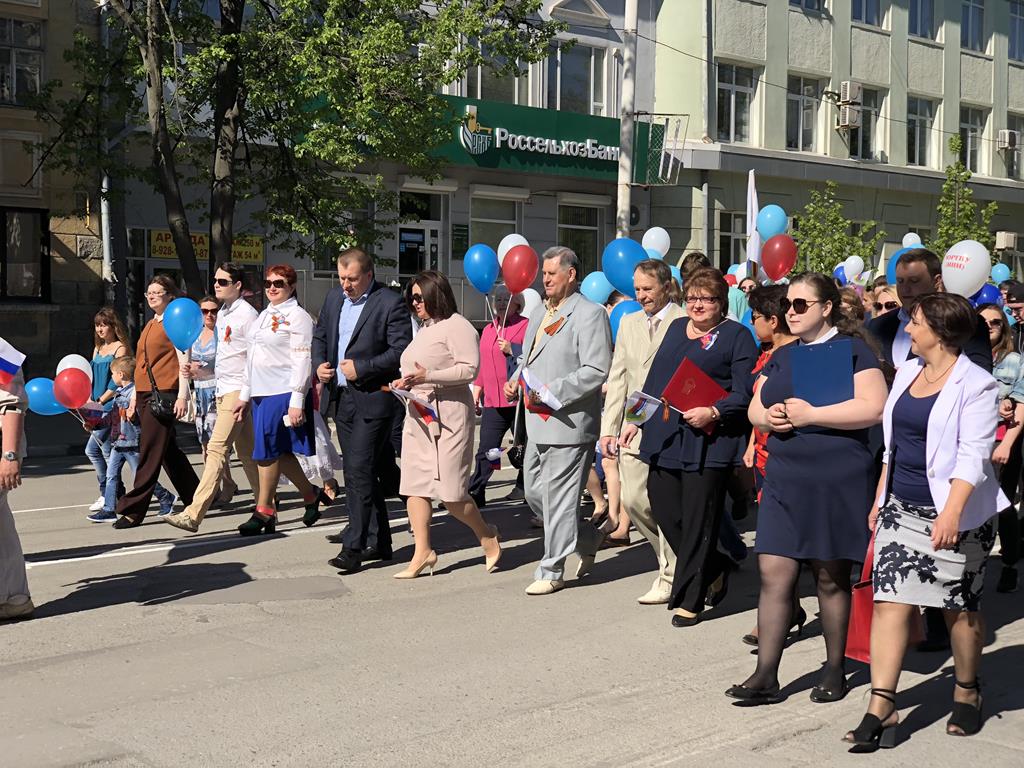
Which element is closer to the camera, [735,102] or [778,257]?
[778,257]

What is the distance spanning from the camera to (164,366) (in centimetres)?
1045

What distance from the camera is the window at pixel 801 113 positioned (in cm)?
3406

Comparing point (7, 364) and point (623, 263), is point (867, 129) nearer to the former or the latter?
point (623, 263)

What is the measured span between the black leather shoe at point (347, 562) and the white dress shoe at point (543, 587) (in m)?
1.21

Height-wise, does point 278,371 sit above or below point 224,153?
below

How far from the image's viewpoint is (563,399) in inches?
303

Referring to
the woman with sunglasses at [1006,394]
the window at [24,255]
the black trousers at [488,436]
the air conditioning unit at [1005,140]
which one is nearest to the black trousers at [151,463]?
the black trousers at [488,436]

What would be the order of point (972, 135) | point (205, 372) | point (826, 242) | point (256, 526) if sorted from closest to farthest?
point (256, 526)
point (205, 372)
point (826, 242)
point (972, 135)

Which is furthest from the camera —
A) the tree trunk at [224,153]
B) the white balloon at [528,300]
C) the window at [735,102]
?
the window at [735,102]

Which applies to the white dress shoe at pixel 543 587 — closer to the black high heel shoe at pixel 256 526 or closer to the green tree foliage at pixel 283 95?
the black high heel shoe at pixel 256 526

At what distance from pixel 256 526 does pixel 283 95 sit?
10.9m

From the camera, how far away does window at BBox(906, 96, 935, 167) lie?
37406mm

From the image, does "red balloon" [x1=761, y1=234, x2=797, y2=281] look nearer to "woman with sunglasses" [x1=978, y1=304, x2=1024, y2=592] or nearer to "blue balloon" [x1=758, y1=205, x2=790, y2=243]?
"blue balloon" [x1=758, y1=205, x2=790, y2=243]

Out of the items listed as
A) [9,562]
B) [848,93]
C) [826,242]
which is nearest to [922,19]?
[848,93]
